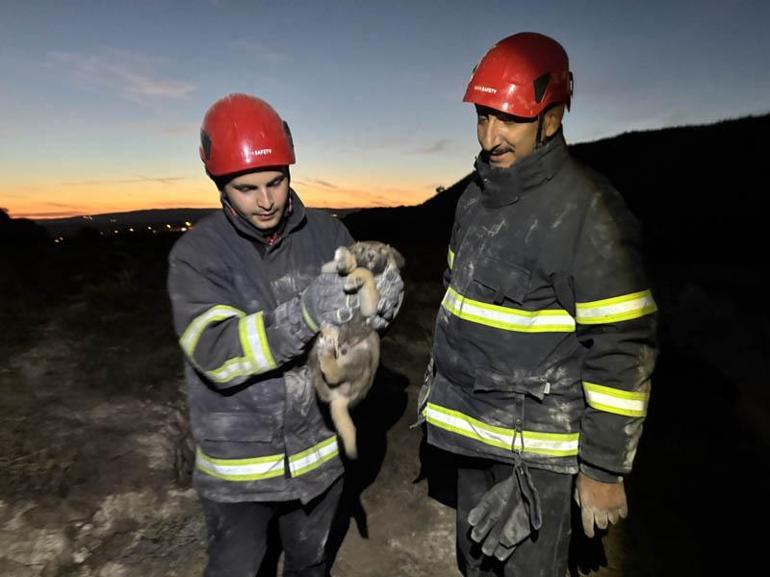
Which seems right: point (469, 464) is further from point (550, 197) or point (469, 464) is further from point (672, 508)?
point (672, 508)

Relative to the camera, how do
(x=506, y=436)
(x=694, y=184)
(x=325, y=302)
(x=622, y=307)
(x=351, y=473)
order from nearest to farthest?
(x=325, y=302) < (x=622, y=307) < (x=506, y=436) < (x=351, y=473) < (x=694, y=184)

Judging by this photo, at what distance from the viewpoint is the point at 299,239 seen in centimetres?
207

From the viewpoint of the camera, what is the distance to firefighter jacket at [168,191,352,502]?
1.70 m

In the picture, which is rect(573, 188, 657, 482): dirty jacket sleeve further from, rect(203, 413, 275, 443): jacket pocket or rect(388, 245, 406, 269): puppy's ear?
rect(203, 413, 275, 443): jacket pocket

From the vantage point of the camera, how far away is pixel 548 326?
2072 mm

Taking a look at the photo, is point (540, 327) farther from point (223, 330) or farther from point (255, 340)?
point (223, 330)

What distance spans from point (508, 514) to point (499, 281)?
1.21 meters

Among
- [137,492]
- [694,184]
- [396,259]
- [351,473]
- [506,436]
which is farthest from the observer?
[694,184]

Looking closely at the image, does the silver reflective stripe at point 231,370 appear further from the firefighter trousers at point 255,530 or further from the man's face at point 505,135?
the man's face at point 505,135

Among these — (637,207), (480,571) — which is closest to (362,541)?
(480,571)

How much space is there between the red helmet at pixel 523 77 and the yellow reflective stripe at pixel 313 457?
1849mm

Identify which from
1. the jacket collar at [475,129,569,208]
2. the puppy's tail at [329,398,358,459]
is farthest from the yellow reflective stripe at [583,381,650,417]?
the puppy's tail at [329,398,358,459]

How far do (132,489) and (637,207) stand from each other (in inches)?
610

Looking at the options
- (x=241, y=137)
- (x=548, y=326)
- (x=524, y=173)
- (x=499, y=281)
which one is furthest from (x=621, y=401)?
(x=241, y=137)
